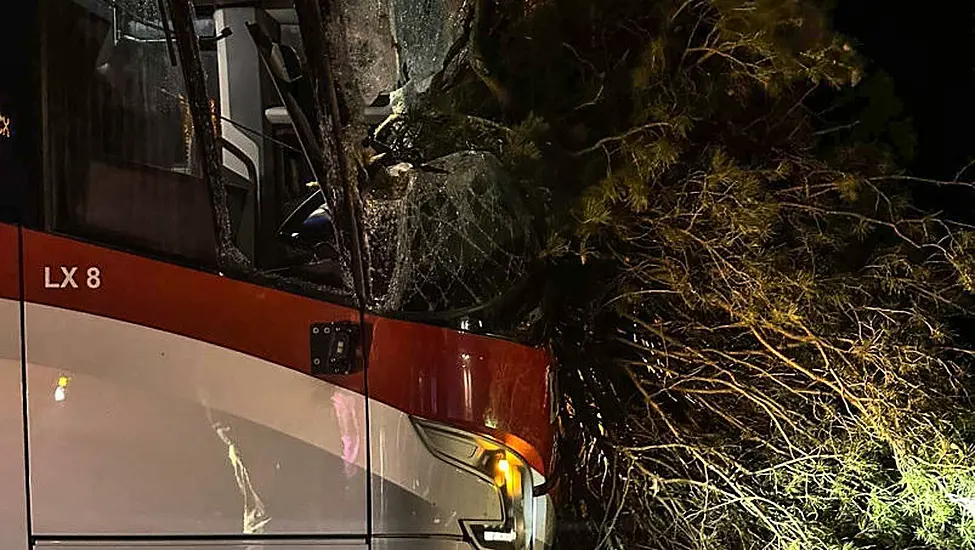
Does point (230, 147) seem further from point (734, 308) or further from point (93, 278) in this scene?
point (734, 308)

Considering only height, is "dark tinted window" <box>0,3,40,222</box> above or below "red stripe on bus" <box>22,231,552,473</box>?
above

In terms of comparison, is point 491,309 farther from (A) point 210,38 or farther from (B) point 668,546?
(B) point 668,546

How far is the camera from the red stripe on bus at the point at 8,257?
2246mm

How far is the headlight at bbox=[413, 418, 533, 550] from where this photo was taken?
2318 millimetres

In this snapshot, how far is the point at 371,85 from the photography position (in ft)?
7.92

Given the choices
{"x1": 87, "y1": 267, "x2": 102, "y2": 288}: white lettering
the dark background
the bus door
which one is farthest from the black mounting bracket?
the dark background

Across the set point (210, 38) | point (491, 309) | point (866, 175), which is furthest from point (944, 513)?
point (210, 38)

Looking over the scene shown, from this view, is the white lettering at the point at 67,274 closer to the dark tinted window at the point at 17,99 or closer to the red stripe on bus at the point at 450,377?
the dark tinted window at the point at 17,99

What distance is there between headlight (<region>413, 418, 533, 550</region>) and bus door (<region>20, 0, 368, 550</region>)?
0.20 metres

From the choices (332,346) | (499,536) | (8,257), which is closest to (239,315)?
(332,346)

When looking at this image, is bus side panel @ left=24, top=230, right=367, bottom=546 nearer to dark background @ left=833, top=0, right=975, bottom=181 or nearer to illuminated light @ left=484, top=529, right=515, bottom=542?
illuminated light @ left=484, top=529, right=515, bottom=542

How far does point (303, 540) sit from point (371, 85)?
3.91 ft

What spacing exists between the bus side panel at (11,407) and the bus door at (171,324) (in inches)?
1.1

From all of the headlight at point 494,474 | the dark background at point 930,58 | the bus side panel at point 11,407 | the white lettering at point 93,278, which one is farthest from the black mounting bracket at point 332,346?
the dark background at point 930,58
